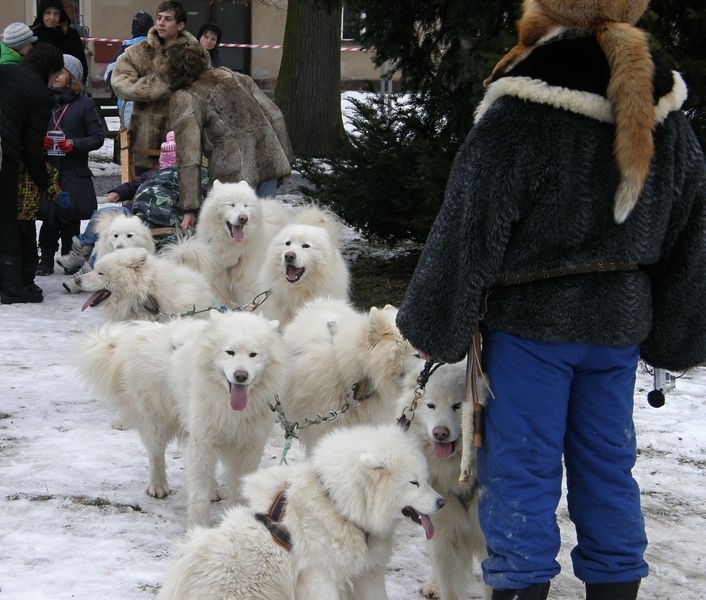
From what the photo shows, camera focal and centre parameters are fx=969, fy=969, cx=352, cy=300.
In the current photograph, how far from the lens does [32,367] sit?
661 centimetres

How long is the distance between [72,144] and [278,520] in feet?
21.7

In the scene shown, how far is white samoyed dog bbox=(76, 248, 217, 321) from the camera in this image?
5734mm

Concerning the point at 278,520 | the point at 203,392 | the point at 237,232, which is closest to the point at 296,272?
the point at 237,232

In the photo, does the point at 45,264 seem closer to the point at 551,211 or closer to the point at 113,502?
the point at 113,502

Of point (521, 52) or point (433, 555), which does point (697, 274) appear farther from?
point (433, 555)

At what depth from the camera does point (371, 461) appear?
3139 mm

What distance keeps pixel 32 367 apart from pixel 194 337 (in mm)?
2640

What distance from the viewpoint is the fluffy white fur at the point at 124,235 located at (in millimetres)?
6992

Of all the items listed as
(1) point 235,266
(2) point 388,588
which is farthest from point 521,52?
(1) point 235,266

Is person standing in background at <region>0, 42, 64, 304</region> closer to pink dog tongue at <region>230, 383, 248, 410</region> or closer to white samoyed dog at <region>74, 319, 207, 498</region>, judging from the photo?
white samoyed dog at <region>74, 319, 207, 498</region>

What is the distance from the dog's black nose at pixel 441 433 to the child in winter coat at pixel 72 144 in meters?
6.55

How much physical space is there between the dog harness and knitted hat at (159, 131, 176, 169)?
508 cm

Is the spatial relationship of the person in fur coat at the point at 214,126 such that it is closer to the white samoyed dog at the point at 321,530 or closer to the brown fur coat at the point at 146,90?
the brown fur coat at the point at 146,90

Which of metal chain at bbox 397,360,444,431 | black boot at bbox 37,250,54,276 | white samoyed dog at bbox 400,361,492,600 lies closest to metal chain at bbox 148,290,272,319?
metal chain at bbox 397,360,444,431
